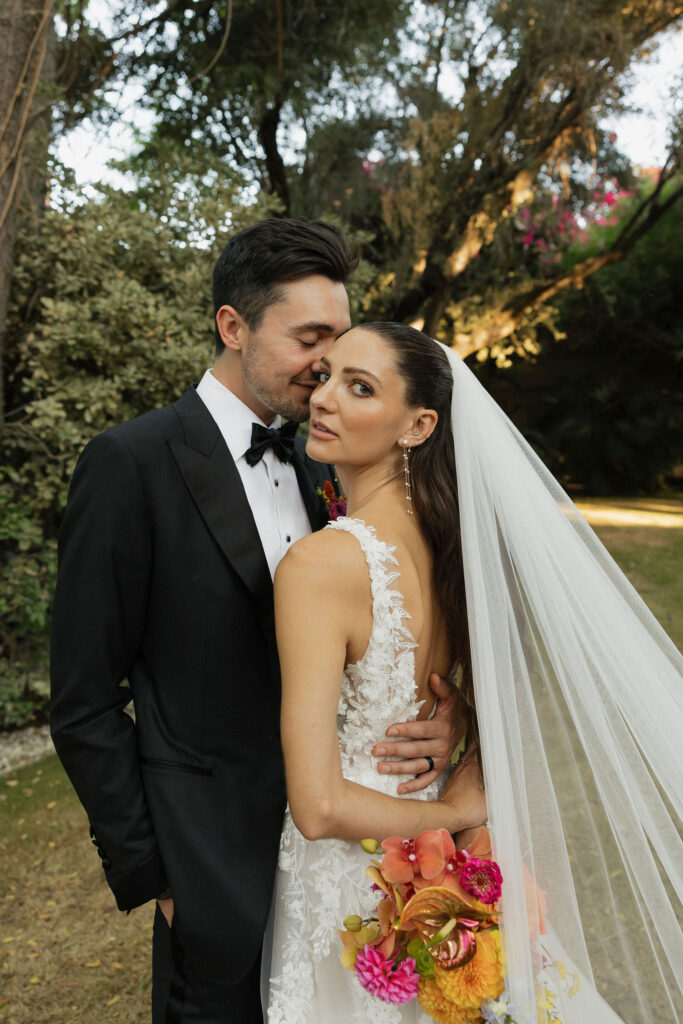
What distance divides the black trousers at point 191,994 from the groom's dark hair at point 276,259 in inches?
59.7

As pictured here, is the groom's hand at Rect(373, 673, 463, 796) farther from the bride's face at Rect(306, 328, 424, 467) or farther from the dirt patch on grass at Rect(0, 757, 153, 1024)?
the dirt patch on grass at Rect(0, 757, 153, 1024)

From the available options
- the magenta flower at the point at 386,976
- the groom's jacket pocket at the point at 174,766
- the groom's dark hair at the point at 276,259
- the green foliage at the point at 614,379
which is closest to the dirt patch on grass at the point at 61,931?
the groom's jacket pocket at the point at 174,766

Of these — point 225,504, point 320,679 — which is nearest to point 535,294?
point 225,504

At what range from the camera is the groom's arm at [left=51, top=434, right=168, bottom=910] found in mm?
1726

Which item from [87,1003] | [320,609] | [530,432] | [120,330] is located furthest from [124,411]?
[530,432]

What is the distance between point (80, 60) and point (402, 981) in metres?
6.83

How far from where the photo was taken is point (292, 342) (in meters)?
2.02

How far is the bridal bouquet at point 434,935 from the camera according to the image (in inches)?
55.0

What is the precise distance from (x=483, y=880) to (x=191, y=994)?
31.7 inches

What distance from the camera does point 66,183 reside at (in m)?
5.30

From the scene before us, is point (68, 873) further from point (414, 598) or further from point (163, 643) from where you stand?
point (414, 598)

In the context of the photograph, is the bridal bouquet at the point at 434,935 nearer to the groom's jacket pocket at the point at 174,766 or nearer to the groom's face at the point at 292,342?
the groom's jacket pocket at the point at 174,766

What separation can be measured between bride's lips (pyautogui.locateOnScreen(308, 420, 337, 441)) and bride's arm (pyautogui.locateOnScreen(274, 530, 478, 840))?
0.30m

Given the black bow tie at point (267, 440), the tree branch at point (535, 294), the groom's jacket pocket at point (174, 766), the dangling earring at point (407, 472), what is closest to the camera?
the groom's jacket pocket at point (174, 766)
